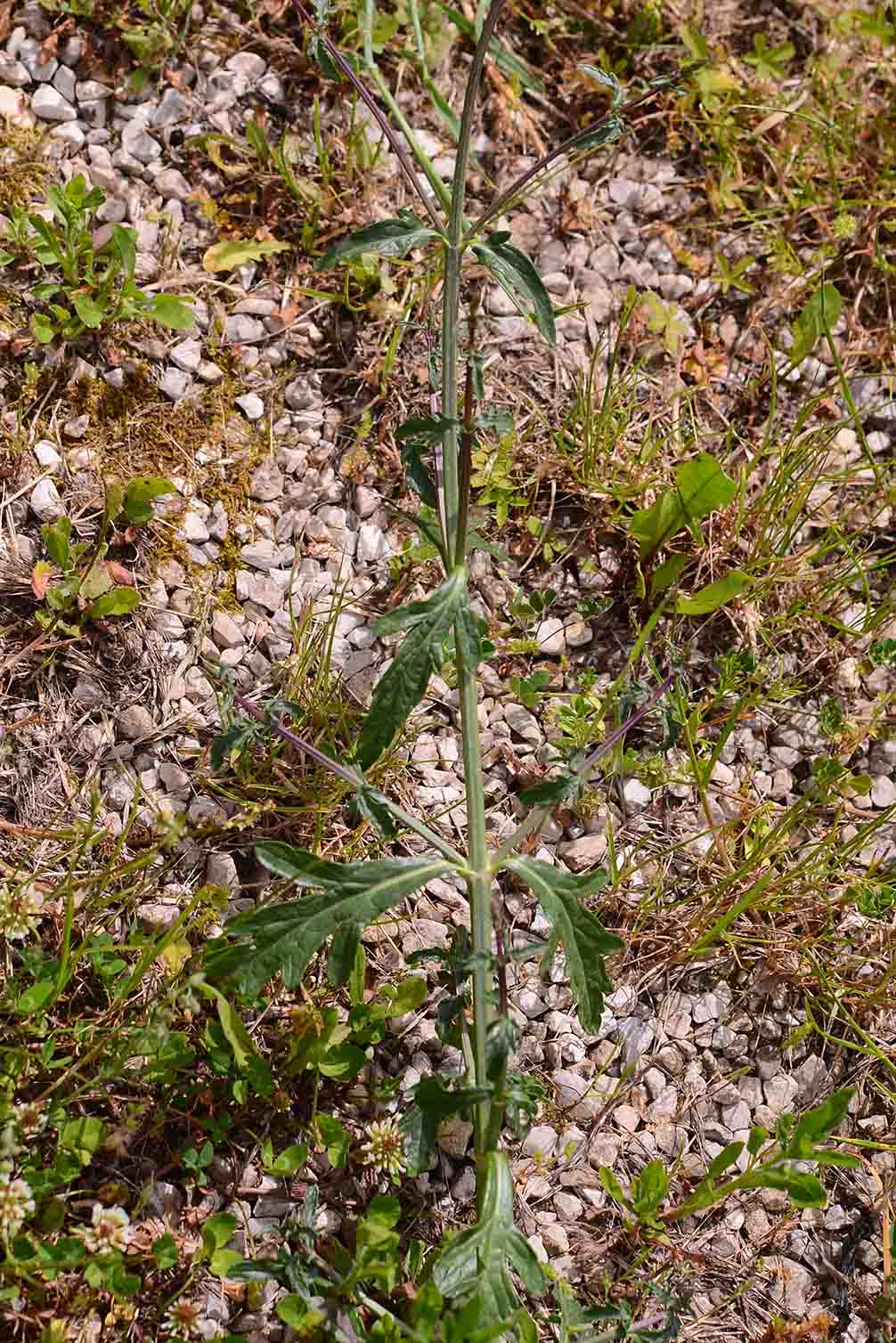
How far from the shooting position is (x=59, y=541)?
9.04ft

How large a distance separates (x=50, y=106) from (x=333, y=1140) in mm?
2619

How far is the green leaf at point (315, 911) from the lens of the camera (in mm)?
2219

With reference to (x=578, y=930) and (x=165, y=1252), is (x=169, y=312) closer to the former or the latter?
(x=578, y=930)

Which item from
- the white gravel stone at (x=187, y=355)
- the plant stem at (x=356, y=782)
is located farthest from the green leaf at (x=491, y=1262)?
the white gravel stone at (x=187, y=355)

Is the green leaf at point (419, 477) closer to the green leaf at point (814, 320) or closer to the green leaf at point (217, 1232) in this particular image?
the green leaf at point (217, 1232)

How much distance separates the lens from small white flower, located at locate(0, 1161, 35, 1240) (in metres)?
2.20

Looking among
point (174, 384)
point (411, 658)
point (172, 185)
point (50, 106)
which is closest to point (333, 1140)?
point (411, 658)

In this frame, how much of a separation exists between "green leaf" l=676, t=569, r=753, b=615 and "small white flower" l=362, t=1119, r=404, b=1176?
1.42 metres

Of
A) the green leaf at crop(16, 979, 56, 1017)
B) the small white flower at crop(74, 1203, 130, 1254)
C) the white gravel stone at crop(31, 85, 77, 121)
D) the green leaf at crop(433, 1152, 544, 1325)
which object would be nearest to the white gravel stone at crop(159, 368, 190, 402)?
the white gravel stone at crop(31, 85, 77, 121)

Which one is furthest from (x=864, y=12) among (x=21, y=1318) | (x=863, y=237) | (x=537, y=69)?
(x=21, y=1318)

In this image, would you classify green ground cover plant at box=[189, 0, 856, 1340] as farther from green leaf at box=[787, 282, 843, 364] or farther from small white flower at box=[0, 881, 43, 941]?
green leaf at box=[787, 282, 843, 364]

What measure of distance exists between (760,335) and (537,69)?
1004mm

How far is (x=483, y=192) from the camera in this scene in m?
3.37

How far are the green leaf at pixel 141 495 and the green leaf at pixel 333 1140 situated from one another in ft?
4.58
